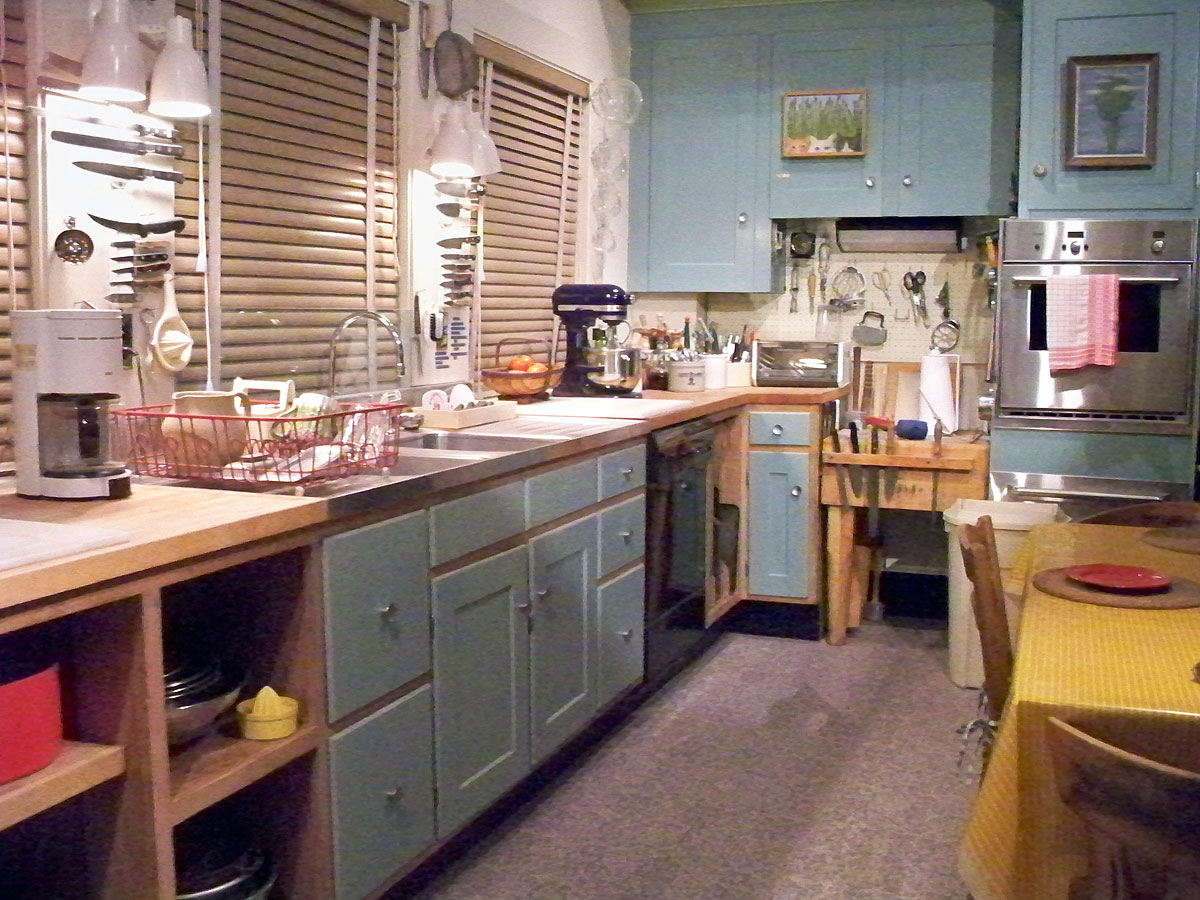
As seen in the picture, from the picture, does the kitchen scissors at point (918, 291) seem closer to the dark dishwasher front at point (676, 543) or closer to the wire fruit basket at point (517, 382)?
the dark dishwasher front at point (676, 543)

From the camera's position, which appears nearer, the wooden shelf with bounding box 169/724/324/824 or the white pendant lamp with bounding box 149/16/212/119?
the wooden shelf with bounding box 169/724/324/824

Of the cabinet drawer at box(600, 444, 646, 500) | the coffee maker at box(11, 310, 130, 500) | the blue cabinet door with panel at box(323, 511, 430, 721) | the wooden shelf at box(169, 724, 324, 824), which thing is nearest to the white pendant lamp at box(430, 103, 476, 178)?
the cabinet drawer at box(600, 444, 646, 500)

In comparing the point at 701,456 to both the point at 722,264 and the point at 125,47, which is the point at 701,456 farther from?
the point at 125,47

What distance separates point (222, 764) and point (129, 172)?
1176mm

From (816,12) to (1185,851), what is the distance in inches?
152

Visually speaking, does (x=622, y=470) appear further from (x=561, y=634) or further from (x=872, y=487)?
(x=872, y=487)

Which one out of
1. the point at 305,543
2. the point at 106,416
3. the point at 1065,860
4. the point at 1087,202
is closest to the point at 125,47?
the point at 106,416

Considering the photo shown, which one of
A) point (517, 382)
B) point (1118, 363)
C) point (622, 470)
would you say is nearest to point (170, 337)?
point (622, 470)

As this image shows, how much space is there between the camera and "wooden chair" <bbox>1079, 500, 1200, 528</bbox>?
9.36ft

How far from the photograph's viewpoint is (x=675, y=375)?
4238 mm

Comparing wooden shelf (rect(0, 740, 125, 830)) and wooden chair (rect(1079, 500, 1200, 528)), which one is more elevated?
wooden chair (rect(1079, 500, 1200, 528))

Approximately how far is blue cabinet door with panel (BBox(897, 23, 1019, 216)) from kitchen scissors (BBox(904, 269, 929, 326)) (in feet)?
1.02

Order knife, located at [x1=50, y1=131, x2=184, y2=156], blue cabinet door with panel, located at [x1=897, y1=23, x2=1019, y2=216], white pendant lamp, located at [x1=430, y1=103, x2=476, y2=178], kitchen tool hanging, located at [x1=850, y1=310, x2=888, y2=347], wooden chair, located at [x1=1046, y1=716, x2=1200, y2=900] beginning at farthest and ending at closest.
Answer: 1. kitchen tool hanging, located at [x1=850, y1=310, x2=888, y2=347]
2. blue cabinet door with panel, located at [x1=897, y1=23, x2=1019, y2=216]
3. white pendant lamp, located at [x1=430, y1=103, x2=476, y2=178]
4. knife, located at [x1=50, y1=131, x2=184, y2=156]
5. wooden chair, located at [x1=1046, y1=716, x2=1200, y2=900]

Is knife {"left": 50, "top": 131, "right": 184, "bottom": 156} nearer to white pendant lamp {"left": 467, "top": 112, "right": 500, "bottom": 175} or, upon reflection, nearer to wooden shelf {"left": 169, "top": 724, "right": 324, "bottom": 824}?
white pendant lamp {"left": 467, "top": 112, "right": 500, "bottom": 175}
